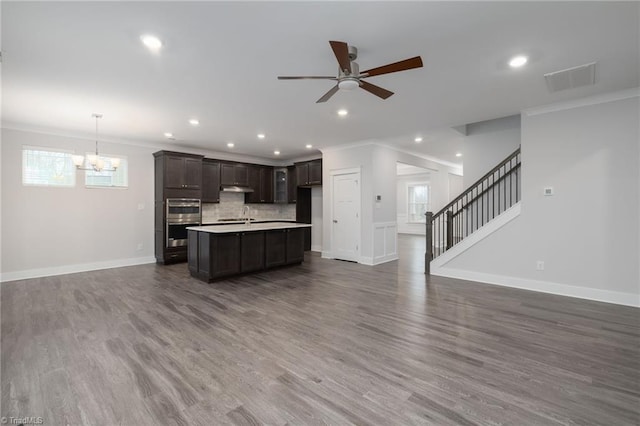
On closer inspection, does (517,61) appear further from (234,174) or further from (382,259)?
(234,174)

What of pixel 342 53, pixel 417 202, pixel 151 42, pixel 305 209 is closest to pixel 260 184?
pixel 305 209

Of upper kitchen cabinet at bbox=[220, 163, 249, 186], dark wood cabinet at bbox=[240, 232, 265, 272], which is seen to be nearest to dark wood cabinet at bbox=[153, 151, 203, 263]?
upper kitchen cabinet at bbox=[220, 163, 249, 186]

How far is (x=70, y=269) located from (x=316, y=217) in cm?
584

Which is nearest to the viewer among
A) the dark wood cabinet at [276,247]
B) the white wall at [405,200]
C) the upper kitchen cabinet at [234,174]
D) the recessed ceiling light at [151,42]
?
the recessed ceiling light at [151,42]

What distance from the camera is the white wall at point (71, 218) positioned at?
204 inches

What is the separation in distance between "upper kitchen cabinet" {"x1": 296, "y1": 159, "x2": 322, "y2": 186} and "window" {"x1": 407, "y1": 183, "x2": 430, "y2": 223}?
6487 millimetres

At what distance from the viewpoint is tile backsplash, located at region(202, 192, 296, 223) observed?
7.90m

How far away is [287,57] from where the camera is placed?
9.65 ft

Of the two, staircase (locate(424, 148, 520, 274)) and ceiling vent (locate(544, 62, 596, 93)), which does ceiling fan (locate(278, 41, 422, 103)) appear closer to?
ceiling vent (locate(544, 62, 596, 93))

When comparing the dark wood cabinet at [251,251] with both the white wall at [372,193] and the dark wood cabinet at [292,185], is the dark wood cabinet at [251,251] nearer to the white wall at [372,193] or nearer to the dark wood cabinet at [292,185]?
the white wall at [372,193]

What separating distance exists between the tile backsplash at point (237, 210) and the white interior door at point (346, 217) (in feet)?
6.99

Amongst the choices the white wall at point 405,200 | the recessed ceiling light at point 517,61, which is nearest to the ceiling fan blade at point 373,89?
the recessed ceiling light at point 517,61

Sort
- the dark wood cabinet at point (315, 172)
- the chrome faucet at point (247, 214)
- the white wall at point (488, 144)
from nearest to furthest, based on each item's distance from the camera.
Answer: the white wall at point (488, 144), the chrome faucet at point (247, 214), the dark wood cabinet at point (315, 172)

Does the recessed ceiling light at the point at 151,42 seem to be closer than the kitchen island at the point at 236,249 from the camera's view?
Yes
